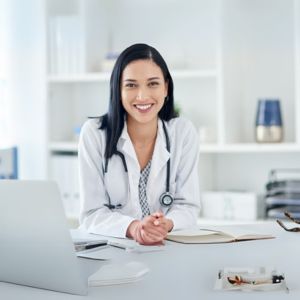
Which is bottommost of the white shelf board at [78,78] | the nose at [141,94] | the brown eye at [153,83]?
the nose at [141,94]

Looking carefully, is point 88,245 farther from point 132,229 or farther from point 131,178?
point 131,178

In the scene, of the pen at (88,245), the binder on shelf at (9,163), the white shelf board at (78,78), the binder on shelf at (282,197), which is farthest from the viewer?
the white shelf board at (78,78)

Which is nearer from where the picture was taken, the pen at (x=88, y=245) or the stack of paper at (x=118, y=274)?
the stack of paper at (x=118, y=274)

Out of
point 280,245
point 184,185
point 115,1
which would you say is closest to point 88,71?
point 115,1

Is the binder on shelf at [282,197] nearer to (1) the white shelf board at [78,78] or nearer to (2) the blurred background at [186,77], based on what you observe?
(2) the blurred background at [186,77]

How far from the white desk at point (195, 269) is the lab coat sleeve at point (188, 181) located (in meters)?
0.24

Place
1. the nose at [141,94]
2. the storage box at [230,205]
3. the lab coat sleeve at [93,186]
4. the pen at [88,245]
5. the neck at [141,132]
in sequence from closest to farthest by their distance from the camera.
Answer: the pen at [88,245]
the lab coat sleeve at [93,186]
the nose at [141,94]
the neck at [141,132]
the storage box at [230,205]

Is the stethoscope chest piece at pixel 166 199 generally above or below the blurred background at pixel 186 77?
below

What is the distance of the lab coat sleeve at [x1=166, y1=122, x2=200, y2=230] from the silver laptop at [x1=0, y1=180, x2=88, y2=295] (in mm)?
816

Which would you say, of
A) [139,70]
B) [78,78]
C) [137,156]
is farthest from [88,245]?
[78,78]

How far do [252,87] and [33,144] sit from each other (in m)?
1.29

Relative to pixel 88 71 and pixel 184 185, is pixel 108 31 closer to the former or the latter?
pixel 88 71

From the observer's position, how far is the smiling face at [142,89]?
7.64 feet

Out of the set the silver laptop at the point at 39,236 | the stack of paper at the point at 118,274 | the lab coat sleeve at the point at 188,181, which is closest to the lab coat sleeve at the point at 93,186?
the lab coat sleeve at the point at 188,181
